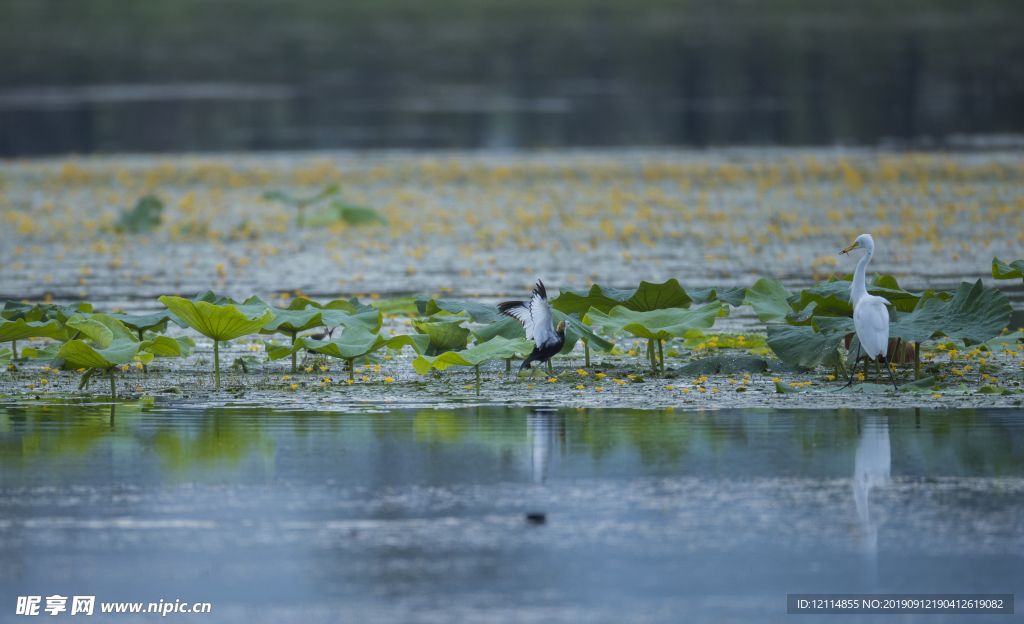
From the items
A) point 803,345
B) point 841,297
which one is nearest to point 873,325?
point 803,345

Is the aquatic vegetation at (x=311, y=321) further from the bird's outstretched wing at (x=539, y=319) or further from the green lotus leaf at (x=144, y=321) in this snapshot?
the bird's outstretched wing at (x=539, y=319)

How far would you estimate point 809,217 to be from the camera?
1762cm

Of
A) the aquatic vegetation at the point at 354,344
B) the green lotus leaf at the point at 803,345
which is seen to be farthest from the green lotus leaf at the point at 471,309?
the green lotus leaf at the point at 803,345

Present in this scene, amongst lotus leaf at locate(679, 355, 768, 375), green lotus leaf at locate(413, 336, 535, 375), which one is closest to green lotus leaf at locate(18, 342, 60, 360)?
green lotus leaf at locate(413, 336, 535, 375)

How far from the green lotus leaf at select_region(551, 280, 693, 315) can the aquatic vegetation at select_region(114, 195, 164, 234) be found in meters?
10.1

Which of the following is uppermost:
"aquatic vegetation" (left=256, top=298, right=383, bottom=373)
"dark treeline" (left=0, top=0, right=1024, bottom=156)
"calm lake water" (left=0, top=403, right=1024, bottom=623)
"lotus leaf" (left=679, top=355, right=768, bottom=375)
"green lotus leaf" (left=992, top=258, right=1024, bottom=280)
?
"dark treeline" (left=0, top=0, right=1024, bottom=156)

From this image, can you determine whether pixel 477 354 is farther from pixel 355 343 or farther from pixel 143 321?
pixel 143 321

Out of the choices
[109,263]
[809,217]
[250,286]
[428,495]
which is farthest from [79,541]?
[809,217]

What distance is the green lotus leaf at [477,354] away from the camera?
7691 millimetres

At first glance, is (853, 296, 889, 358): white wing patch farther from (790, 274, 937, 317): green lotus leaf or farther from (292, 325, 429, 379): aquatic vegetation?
(292, 325, 429, 379): aquatic vegetation

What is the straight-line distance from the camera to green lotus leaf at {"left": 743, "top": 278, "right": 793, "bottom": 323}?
8.60 m

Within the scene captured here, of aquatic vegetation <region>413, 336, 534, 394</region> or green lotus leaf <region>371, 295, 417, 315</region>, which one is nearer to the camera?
aquatic vegetation <region>413, 336, 534, 394</region>

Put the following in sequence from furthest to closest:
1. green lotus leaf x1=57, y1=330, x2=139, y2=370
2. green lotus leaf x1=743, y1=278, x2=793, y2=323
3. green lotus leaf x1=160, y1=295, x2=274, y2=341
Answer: green lotus leaf x1=743, y1=278, x2=793, y2=323 → green lotus leaf x1=160, y1=295, x2=274, y2=341 → green lotus leaf x1=57, y1=330, x2=139, y2=370

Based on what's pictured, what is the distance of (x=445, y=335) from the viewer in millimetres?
8602
